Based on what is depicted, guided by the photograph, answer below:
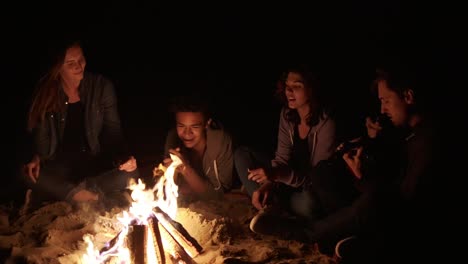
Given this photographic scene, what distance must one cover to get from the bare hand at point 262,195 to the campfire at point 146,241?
0.99 m

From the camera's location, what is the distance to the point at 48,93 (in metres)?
4.71

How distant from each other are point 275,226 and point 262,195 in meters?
0.51

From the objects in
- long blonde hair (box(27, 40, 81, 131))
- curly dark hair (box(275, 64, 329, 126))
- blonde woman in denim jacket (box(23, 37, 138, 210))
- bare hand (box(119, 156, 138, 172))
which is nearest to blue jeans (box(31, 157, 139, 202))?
blonde woman in denim jacket (box(23, 37, 138, 210))

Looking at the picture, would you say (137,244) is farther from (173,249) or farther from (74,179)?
(74,179)

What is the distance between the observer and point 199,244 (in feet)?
12.6

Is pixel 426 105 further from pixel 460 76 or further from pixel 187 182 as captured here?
pixel 187 182

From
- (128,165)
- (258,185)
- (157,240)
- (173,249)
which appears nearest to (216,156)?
(258,185)

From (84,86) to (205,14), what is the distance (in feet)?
13.6

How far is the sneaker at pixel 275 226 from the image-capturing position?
4.00 m

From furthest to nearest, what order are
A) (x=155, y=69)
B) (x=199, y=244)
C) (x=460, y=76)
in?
1. (x=155, y=69)
2. (x=460, y=76)
3. (x=199, y=244)

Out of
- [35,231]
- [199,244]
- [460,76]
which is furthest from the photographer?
[460,76]

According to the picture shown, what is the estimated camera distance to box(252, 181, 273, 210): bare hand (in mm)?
4465

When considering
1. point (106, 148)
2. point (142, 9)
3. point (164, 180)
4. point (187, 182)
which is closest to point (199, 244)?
point (164, 180)

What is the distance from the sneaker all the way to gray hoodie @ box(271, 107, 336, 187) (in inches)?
25.1
